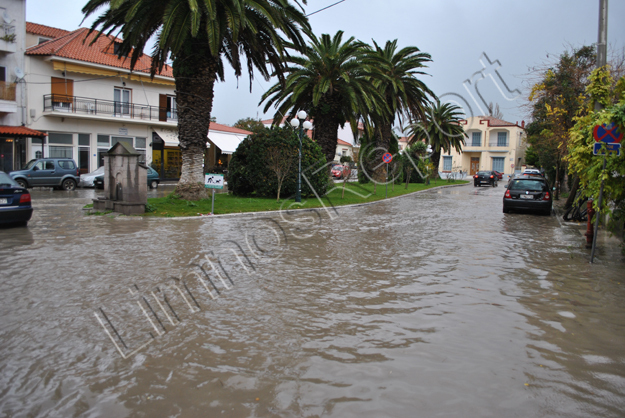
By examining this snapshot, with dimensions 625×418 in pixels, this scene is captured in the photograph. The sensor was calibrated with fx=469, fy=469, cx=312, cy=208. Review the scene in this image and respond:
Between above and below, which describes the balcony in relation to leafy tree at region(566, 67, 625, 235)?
above

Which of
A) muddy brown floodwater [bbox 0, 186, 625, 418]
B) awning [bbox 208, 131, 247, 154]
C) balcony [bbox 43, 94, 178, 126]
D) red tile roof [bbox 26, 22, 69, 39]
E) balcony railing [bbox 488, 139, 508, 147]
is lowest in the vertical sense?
muddy brown floodwater [bbox 0, 186, 625, 418]

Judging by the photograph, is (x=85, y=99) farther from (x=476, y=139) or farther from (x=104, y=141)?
(x=476, y=139)

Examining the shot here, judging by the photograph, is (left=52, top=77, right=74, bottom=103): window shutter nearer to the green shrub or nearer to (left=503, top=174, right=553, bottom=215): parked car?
the green shrub

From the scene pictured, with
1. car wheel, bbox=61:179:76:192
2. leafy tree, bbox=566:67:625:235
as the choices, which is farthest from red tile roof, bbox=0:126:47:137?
leafy tree, bbox=566:67:625:235

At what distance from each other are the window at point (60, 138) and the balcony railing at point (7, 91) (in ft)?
10.8

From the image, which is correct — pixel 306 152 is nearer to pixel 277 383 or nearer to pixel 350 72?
pixel 350 72

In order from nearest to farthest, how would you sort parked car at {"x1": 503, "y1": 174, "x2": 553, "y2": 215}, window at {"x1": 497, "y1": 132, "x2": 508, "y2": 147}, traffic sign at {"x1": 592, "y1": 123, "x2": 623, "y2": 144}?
traffic sign at {"x1": 592, "y1": 123, "x2": 623, "y2": 144}, parked car at {"x1": 503, "y1": 174, "x2": 553, "y2": 215}, window at {"x1": 497, "y1": 132, "x2": 508, "y2": 147}

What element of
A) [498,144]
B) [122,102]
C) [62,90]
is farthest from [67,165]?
[498,144]

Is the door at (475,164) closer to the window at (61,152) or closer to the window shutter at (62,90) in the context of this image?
the window at (61,152)

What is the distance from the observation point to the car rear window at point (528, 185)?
62.1 feet

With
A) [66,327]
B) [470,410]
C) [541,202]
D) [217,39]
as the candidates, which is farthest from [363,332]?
[541,202]

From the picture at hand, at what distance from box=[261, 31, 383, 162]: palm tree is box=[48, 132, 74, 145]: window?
1617 cm

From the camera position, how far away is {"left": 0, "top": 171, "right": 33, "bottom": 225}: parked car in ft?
37.8

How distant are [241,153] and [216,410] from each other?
65.0 ft
